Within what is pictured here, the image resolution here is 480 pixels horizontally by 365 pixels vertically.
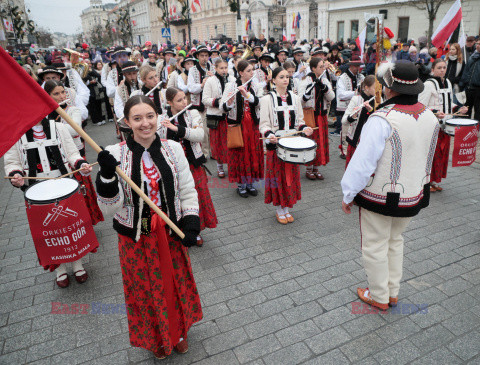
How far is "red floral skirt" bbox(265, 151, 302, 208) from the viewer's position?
5098mm

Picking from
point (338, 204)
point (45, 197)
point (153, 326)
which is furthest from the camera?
point (338, 204)

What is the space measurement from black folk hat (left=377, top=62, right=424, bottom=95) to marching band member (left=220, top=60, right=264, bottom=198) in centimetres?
291

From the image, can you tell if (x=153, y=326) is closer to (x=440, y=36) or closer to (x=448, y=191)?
(x=448, y=191)

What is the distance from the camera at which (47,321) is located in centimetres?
350

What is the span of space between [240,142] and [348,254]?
8.26ft

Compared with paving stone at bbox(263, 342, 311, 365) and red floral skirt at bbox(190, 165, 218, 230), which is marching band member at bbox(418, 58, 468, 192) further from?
paving stone at bbox(263, 342, 311, 365)

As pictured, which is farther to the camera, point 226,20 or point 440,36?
point 226,20

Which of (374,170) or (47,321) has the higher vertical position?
(374,170)

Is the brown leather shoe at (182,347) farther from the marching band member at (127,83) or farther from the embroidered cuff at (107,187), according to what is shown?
the marching band member at (127,83)

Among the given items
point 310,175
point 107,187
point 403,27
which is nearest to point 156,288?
point 107,187

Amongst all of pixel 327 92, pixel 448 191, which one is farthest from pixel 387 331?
pixel 327 92

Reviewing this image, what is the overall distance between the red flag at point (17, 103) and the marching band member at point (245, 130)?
147 inches

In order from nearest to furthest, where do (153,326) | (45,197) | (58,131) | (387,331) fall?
(153,326) → (387,331) → (45,197) → (58,131)

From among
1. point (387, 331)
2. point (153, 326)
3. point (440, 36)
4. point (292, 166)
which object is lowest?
point (387, 331)
